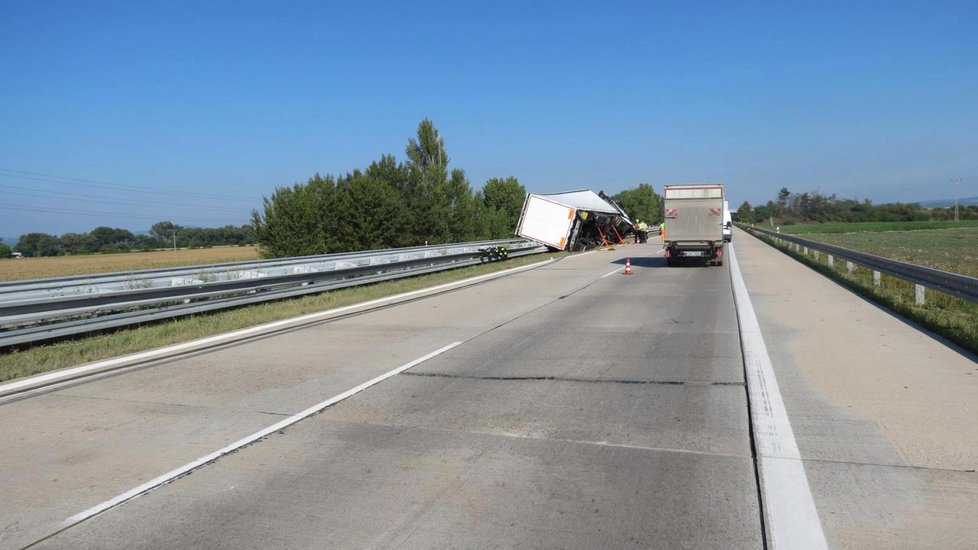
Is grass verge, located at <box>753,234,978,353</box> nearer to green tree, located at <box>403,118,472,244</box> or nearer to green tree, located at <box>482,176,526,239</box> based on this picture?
green tree, located at <box>403,118,472,244</box>

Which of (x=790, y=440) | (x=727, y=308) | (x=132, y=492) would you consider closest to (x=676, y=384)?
(x=790, y=440)

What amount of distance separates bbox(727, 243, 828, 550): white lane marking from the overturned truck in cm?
2750

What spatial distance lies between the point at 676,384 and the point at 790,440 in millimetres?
2059

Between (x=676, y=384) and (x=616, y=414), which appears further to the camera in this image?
(x=676, y=384)

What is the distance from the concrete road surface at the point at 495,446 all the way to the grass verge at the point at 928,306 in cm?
63

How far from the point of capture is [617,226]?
4791 cm

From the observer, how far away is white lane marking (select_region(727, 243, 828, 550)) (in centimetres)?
389

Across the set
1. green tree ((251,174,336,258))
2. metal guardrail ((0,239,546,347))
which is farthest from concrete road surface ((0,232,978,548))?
green tree ((251,174,336,258))

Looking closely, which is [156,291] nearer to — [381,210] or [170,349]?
[170,349]

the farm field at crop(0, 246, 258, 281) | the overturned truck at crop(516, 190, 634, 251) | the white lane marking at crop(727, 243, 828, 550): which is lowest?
the white lane marking at crop(727, 243, 828, 550)

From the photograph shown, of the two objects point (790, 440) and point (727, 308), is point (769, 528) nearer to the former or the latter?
point (790, 440)

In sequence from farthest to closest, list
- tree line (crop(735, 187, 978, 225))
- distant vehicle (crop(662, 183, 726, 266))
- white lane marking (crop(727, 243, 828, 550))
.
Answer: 1. tree line (crop(735, 187, 978, 225))
2. distant vehicle (crop(662, 183, 726, 266))
3. white lane marking (crop(727, 243, 828, 550))

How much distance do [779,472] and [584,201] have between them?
36119 mm

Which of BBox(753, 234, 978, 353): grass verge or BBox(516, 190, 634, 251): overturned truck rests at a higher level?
BBox(516, 190, 634, 251): overturned truck
